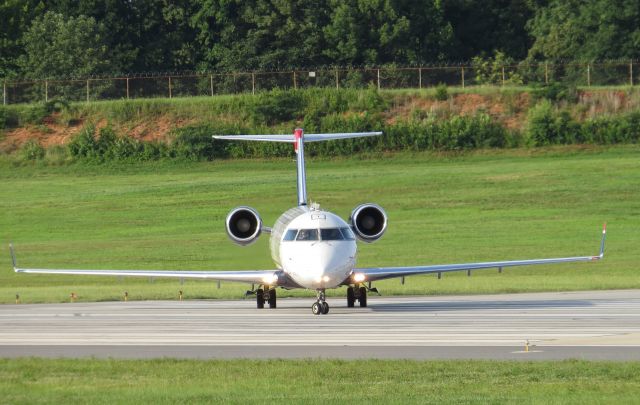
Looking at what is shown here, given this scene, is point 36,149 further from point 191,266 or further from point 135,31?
point 191,266

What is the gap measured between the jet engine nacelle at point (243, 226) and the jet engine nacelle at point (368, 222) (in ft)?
7.54

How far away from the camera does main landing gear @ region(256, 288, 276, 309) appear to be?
32656mm

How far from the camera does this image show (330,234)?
29094 mm

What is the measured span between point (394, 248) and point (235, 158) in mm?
24395

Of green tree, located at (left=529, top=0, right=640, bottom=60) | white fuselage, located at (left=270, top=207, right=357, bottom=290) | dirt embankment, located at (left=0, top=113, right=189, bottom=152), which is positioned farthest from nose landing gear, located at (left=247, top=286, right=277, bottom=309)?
green tree, located at (left=529, top=0, right=640, bottom=60)

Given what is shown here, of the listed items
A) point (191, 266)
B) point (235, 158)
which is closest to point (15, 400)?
point (191, 266)

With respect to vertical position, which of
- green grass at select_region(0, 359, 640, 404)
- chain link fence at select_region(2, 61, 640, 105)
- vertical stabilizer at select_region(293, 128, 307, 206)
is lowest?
green grass at select_region(0, 359, 640, 404)

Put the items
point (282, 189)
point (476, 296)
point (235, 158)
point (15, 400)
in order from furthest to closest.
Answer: point (235, 158) → point (282, 189) → point (476, 296) → point (15, 400)

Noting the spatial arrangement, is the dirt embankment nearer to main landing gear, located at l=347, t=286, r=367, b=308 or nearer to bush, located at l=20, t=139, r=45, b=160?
bush, located at l=20, t=139, r=45, b=160

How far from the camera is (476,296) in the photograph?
121 ft

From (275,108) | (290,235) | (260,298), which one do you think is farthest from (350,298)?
(275,108)

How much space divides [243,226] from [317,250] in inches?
142

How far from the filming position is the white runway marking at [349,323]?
75.9 ft

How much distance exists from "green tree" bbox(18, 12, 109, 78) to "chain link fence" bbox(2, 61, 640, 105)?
2.50 meters
